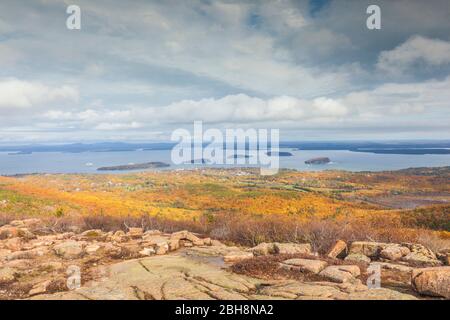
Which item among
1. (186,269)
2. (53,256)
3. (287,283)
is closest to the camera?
(287,283)

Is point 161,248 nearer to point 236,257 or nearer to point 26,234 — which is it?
point 236,257

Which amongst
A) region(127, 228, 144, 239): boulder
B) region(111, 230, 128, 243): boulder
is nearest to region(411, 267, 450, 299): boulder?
region(111, 230, 128, 243): boulder

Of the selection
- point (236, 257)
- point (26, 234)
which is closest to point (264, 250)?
point (236, 257)

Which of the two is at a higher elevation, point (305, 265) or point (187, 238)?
point (305, 265)

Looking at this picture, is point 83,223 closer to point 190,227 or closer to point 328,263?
point 190,227

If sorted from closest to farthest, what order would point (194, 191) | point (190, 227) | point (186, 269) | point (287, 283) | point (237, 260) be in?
point (287, 283)
point (186, 269)
point (237, 260)
point (190, 227)
point (194, 191)

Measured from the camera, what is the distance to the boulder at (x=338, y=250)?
12633 mm

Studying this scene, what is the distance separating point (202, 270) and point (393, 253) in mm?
7226

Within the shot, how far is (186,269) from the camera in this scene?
400 inches

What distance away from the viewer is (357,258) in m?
12.1

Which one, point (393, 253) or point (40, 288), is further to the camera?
point (393, 253)
